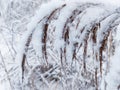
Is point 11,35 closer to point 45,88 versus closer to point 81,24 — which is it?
point 45,88

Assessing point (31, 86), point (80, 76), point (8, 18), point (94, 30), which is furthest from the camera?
point (8, 18)

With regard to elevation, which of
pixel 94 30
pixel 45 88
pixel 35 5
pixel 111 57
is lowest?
pixel 45 88

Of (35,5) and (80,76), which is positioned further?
(35,5)

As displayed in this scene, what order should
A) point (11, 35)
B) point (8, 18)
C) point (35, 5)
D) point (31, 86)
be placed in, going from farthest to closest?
point (35, 5) < point (8, 18) < point (11, 35) < point (31, 86)

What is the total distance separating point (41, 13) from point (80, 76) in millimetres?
416

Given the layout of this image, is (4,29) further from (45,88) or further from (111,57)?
(111,57)

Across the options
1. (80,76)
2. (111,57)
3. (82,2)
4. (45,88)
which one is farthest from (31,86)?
(82,2)

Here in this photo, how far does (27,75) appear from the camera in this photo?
1.52 m

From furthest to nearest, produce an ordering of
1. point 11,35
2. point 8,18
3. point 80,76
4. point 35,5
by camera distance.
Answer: point 35,5
point 8,18
point 11,35
point 80,76

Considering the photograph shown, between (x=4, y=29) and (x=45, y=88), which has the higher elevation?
(x=4, y=29)

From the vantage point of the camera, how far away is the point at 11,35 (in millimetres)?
2068

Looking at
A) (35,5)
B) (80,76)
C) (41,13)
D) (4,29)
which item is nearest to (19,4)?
(35,5)

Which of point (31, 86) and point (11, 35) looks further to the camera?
point (11, 35)

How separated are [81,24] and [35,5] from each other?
1475 millimetres
